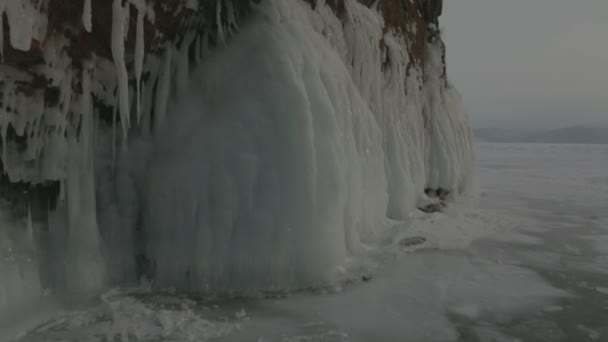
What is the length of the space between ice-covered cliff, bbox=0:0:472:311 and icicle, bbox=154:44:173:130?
11mm

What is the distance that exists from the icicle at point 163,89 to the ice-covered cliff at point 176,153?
11 mm

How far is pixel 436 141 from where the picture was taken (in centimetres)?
851

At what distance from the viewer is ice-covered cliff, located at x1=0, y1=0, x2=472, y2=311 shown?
2.89m

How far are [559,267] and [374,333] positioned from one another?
2689 millimetres

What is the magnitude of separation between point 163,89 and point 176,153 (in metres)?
0.53

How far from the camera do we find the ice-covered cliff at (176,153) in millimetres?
2893

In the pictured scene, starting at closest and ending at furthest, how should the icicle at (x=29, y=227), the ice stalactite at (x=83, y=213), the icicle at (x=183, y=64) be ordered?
the icicle at (x=29, y=227)
the ice stalactite at (x=83, y=213)
the icicle at (x=183, y=64)

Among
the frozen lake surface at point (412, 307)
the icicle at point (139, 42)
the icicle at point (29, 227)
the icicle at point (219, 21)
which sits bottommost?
the frozen lake surface at point (412, 307)

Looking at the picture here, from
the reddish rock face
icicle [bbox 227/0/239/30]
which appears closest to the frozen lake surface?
the reddish rock face

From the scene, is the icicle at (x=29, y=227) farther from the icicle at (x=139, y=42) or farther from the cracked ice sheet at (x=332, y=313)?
the icicle at (x=139, y=42)

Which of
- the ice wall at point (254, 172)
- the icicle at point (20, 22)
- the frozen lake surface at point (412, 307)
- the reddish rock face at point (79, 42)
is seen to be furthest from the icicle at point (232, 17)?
the frozen lake surface at point (412, 307)

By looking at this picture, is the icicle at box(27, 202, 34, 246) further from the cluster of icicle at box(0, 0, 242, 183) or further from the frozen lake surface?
the frozen lake surface

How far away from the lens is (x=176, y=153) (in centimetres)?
345

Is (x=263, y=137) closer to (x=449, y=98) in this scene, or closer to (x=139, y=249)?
(x=139, y=249)
